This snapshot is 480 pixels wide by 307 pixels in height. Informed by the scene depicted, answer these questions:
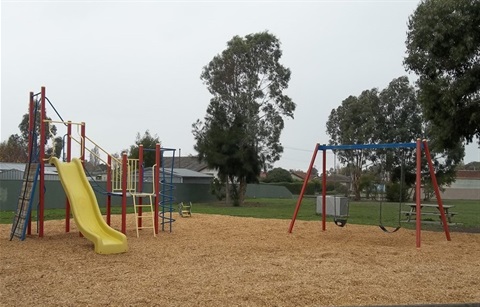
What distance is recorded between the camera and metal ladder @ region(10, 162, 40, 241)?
36.7 ft

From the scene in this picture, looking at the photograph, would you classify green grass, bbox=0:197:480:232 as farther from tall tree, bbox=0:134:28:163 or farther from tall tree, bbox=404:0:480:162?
tall tree, bbox=0:134:28:163

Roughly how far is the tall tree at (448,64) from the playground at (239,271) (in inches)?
164

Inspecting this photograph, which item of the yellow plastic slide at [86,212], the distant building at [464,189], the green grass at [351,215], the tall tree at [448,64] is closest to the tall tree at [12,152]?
the green grass at [351,215]

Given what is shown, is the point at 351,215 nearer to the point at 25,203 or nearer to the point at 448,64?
the point at 448,64

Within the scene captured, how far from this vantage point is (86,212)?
1080 centimetres

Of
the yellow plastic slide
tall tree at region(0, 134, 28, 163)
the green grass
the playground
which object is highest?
tall tree at region(0, 134, 28, 163)

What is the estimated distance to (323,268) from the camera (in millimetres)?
8180

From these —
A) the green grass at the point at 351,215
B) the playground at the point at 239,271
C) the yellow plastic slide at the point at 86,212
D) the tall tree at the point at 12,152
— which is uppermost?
the tall tree at the point at 12,152

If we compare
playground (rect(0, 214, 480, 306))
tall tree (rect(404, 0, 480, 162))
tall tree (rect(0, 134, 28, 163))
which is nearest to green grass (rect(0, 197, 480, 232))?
tall tree (rect(404, 0, 480, 162))

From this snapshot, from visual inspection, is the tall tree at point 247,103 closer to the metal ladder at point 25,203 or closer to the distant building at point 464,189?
the metal ladder at point 25,203

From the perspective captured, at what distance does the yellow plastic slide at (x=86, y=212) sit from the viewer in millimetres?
9672

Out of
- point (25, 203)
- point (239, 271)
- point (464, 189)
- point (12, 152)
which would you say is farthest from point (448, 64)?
point (464, 189)

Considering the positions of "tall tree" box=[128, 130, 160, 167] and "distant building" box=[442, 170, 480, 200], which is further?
"distant building" box=[442, 170, 480, 200]

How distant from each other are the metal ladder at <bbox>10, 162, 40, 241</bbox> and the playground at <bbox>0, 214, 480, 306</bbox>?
328mm
